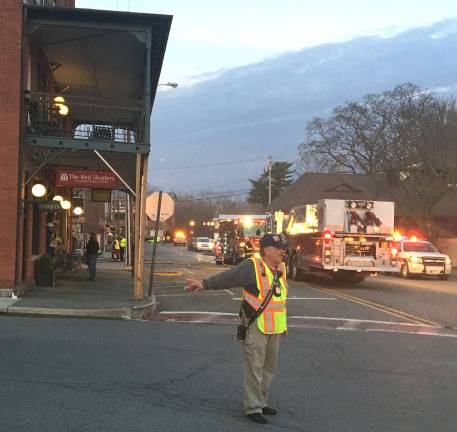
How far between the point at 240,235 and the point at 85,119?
1092 cm

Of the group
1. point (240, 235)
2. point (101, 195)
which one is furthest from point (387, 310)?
point (240, 235)

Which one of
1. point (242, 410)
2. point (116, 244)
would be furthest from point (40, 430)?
point (116, 244)

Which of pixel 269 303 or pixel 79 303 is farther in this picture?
pixel 79 303

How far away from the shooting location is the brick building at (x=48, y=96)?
1411 centimetres

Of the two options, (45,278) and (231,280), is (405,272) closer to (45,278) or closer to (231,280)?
(45,278)

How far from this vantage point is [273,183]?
89688mm

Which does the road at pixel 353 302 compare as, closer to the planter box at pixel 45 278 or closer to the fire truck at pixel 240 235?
the planter box at pixel 45 278

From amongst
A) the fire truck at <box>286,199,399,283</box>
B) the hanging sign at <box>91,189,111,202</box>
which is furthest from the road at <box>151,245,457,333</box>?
the hanging sign at <box>91,189,111,202</box>

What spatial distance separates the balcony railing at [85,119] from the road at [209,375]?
6.40 meters

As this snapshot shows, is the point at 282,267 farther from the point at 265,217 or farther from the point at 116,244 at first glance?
the point at 116,244

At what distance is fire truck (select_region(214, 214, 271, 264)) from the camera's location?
2923 centimetres

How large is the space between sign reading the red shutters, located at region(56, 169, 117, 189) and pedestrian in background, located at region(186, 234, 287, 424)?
11.7 meters

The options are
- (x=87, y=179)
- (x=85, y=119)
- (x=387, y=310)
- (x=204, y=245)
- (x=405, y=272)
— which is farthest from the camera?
(x=204, y=245)

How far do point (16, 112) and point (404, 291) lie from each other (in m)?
12.9
